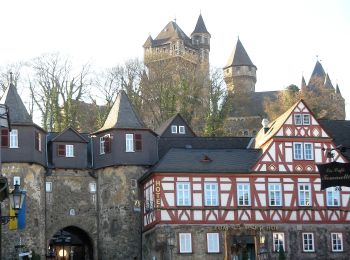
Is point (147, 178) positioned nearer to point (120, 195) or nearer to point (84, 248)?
point (120, 195)

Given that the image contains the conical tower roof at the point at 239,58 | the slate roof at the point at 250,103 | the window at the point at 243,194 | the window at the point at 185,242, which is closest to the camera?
the window at the point at 185,242

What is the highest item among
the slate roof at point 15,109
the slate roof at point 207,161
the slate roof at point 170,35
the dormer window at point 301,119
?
the slate roof at point 170,35

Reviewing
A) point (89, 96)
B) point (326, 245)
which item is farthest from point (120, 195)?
point (89, 96)

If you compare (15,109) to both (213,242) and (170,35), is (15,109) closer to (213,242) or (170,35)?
(213,242)

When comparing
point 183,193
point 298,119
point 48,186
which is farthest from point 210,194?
point 48,186

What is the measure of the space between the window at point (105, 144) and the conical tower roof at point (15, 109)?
17.1 ft

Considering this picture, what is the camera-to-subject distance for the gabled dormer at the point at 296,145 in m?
54.7

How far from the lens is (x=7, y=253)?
53344 mm

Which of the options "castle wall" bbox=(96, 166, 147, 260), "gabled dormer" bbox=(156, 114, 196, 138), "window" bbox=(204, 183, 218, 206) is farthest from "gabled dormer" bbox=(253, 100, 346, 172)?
"gabled dormer" bbox=(156, 114, 196, 138)

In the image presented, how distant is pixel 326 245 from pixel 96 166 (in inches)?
633

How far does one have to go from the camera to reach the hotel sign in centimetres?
3619

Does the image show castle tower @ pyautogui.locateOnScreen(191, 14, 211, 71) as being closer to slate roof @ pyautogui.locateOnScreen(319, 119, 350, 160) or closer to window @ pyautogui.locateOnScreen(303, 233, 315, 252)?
slate roof @ pyautogui.locateOnScreen(319, 119, 350, 160)

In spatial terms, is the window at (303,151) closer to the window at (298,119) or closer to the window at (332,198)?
the window at (298,119)

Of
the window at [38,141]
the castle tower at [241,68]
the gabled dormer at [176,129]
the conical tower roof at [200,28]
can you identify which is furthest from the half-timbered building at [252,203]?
the conical tower roof at [200,28]
